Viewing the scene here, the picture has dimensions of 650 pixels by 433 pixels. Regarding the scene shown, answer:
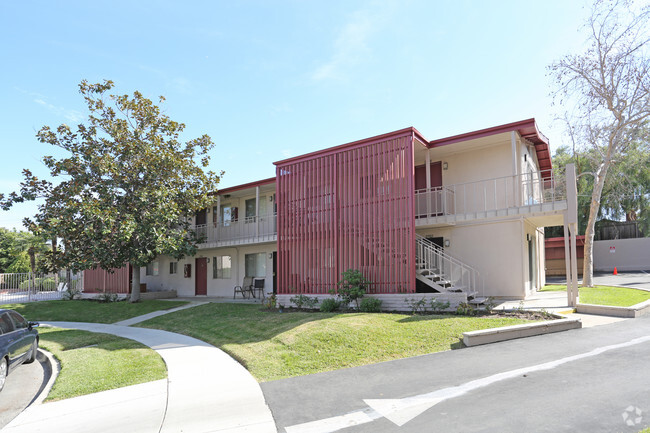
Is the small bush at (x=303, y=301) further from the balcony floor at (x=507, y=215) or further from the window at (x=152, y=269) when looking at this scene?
the window at (x=152, y=269)

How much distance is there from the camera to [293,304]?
13.5 meters

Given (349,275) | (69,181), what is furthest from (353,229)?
(69,181)

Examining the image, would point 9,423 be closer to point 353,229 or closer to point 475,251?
point 353,229

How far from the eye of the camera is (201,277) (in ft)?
68.7

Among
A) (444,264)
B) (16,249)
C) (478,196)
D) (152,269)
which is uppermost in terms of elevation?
(478,196)

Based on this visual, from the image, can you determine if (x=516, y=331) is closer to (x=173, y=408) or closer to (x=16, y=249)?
(x=173, y=408)

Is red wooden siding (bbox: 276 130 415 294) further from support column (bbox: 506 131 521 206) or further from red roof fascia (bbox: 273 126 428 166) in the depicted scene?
support column (bbox: 506 131 521 206)

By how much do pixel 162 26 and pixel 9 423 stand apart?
10022 mm

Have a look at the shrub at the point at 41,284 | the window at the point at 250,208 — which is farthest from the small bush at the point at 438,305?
the shrub at the point at 41,284

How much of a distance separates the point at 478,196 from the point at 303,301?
6.93 meters

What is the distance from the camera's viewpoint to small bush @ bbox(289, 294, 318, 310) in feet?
41.8

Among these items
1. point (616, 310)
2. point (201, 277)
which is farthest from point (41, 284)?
point (616, 310)

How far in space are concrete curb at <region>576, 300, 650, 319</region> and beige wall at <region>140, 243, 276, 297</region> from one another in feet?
38.5

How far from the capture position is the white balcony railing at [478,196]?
41.9ft
